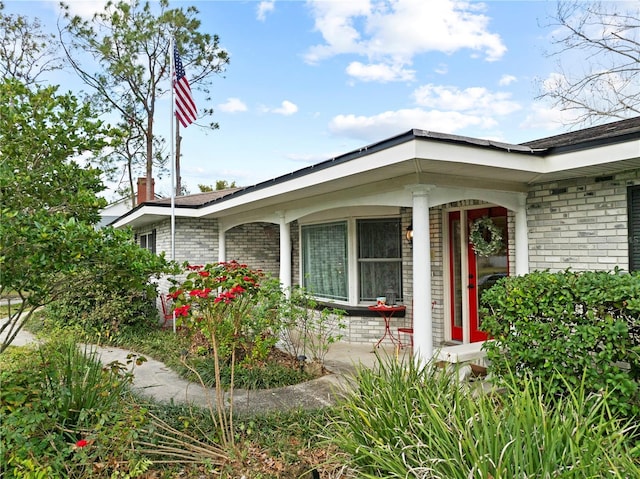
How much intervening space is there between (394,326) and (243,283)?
406cm

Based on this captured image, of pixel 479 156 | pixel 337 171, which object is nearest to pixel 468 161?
pixel 479 156

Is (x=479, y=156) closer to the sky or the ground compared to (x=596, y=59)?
closer to the ground

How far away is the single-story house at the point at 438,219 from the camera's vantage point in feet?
14.9

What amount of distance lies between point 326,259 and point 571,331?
5.40 m

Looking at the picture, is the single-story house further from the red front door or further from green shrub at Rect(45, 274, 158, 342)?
green shrub at Rect(45, 274, 158, 342)

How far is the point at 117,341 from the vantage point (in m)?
7.85

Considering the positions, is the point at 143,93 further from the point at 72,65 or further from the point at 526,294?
the point at 526,294

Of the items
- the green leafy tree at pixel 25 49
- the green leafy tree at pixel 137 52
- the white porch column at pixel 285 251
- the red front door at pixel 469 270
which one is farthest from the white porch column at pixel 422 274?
the green leafy tree at pixel 25 49

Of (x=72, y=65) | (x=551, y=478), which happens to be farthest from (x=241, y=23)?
(x=72, y=65)

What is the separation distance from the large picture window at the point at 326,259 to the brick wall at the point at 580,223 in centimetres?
346

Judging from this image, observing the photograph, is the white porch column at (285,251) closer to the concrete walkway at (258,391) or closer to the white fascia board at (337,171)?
the white fascia board at (337,171)

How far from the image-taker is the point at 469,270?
22.1ft

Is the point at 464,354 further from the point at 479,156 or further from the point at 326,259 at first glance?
the point at 326,259

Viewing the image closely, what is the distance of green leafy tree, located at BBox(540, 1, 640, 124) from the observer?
10.5 m
